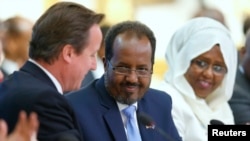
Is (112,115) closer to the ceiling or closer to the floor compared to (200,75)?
closer to the ceiling

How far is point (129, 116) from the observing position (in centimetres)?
377

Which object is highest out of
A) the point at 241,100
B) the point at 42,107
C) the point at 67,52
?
the point at 67,52

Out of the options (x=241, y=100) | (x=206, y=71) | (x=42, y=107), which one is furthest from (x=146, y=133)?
(x=241, y=100)

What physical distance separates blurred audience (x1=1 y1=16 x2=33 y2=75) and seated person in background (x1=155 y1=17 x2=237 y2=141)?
1.42 meters

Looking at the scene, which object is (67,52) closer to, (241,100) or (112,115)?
(112,115)

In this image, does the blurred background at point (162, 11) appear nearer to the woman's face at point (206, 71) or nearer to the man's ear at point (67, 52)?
the woman's face at point (206, 71)

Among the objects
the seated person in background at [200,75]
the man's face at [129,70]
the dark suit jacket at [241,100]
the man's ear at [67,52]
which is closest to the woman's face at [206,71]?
the seated person in background at [200,75]

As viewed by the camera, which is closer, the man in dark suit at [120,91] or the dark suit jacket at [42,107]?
the dark suit jacket at [42,107]

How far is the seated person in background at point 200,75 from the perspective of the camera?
183 inches

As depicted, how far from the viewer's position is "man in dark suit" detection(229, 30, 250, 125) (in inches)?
200

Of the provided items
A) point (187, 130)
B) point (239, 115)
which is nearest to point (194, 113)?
point (187, 130)

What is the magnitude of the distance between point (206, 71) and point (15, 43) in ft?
6.03

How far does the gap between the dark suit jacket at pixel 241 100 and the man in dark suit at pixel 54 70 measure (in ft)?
5.75

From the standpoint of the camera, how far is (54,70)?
332 cm
